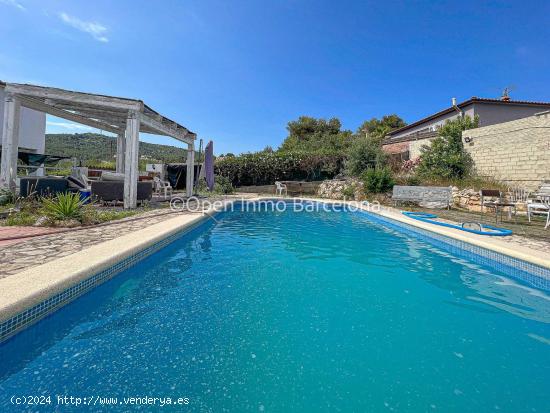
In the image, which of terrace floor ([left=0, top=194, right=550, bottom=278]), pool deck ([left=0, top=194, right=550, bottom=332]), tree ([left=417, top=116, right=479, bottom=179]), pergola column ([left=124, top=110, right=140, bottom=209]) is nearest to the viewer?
pool deck ([left=0, top=194, right=550, bottom=332])

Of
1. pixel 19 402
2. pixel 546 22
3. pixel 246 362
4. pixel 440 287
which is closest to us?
pixel 19 402

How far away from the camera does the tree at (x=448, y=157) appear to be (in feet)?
40.3

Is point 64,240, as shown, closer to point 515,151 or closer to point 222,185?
point 222,185

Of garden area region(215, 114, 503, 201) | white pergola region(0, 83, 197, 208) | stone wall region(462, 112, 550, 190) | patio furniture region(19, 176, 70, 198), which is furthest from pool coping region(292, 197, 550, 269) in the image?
patio furniture region(19, 176, 70, 198)

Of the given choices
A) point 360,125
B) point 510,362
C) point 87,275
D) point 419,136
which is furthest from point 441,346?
point 360,125

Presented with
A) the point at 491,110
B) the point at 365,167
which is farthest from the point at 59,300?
the point at 491,110

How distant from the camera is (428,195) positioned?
416 inches

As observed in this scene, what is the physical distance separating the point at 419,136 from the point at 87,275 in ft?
60.9

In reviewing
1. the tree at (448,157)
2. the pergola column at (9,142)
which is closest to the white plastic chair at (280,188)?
the tree at (448,157)

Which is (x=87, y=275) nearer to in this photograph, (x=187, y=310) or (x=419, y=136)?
(x=187, y=310)

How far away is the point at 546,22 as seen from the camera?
11.0 meters

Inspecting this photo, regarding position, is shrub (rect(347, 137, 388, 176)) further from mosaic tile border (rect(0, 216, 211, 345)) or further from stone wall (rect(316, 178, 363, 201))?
mosaic tile border (rect(0, 216, 211, 345))

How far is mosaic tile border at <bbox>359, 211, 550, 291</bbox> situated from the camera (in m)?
3.60

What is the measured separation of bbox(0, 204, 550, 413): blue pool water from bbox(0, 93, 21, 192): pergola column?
681 centimetres
